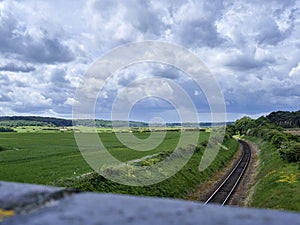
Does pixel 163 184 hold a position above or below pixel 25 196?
below

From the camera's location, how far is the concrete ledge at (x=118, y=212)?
189 centimetres

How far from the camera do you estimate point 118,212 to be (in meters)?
2.03

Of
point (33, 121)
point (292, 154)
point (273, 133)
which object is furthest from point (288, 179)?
point (33, 121)

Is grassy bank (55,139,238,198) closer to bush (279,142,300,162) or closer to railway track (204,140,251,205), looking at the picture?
railway track (204,140,251,205)

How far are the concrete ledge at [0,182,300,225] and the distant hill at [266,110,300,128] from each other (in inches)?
5839

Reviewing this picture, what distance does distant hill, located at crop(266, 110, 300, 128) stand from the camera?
461 feet

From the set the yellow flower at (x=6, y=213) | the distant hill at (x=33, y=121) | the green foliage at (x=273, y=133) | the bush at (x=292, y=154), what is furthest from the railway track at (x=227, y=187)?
the distant hill at (x=33, y=121)

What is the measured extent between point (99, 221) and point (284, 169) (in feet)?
100

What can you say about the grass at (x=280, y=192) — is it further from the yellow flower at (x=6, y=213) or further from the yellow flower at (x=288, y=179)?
the yellow flower at (x=6, y=213)

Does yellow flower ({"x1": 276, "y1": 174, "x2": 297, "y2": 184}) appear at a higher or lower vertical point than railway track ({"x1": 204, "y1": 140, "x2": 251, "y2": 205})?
higher

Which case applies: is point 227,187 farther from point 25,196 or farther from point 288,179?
point 25,196

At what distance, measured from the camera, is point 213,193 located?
2606 centimetres

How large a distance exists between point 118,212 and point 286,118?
525ft

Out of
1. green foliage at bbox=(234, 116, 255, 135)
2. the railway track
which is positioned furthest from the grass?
green foliage at bbox=(234, 116, 255, 135)
